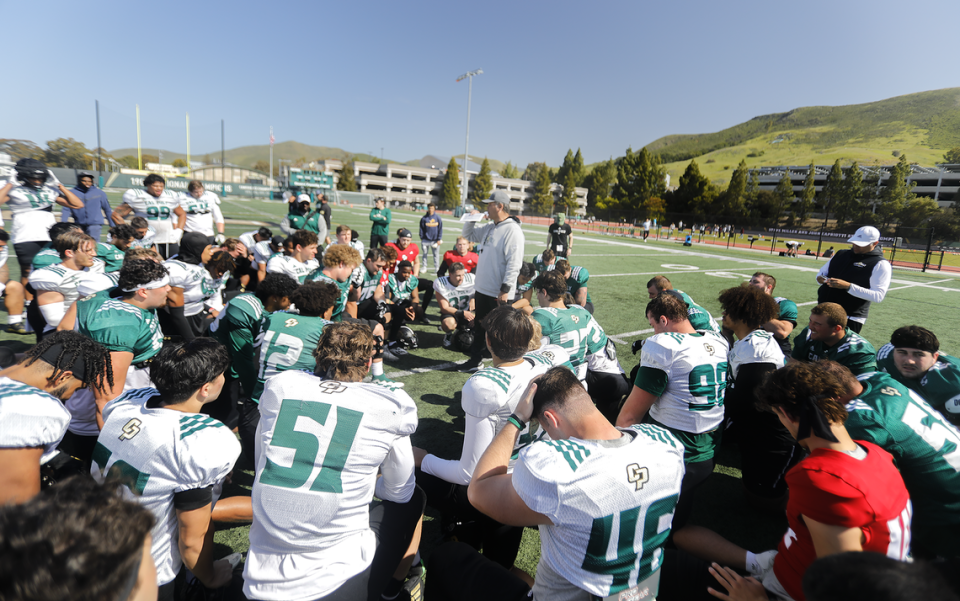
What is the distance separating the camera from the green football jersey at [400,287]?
24.0ft

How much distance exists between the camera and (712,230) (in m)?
47.3

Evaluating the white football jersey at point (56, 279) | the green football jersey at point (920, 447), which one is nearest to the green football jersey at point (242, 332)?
the white football jersey at point (56, 279)

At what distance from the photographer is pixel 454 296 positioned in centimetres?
755

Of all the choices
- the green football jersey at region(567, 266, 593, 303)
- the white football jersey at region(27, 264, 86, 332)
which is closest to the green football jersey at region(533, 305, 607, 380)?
the green football jersey at region(567, 266, 593, 303)

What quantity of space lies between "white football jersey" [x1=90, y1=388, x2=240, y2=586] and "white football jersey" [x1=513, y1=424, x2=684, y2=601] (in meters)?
1.38

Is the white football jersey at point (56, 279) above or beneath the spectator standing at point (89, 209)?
beneath

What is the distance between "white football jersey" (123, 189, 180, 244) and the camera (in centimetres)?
806

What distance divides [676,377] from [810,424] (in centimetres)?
102

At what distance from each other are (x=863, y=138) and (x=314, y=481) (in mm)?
200114

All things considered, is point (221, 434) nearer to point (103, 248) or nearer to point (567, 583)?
point (567, 583)

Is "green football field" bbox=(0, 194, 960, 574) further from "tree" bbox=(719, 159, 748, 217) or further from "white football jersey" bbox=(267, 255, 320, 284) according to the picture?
"tree" bbox=(719, 159, 748, 217)

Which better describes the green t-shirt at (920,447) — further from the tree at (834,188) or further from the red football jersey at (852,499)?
the tree at (834,188)

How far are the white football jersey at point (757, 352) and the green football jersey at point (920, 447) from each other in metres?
0.90

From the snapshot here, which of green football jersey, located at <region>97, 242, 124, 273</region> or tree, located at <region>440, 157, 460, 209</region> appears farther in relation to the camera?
tree, located at <region>440, 157, 460, 209</region>
